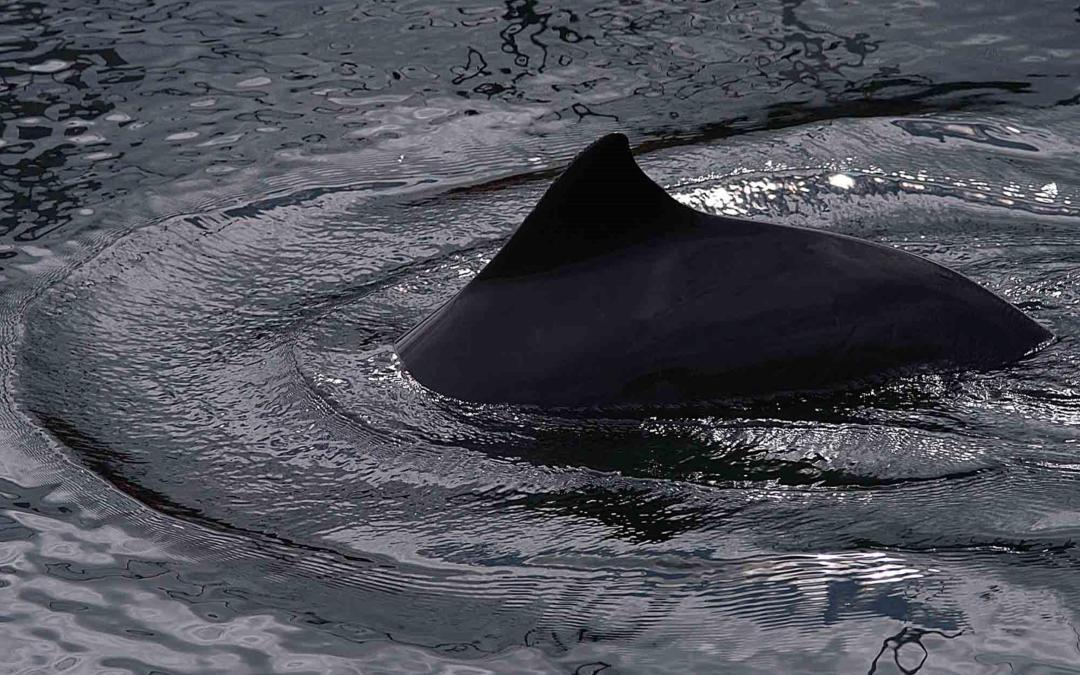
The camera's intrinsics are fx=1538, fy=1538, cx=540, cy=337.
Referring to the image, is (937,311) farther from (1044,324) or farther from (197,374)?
(197,374)

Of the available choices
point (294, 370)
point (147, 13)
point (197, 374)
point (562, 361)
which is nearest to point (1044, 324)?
point (562, 361)

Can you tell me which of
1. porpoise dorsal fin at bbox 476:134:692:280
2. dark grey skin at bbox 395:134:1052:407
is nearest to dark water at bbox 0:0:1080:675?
dark grey skin at bbox 395:134:1052:407

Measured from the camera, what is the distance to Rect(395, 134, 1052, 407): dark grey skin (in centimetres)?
608

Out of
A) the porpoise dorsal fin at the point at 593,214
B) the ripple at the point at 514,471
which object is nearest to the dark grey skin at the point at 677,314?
the porpoise dorsal fin at the point at 593,214

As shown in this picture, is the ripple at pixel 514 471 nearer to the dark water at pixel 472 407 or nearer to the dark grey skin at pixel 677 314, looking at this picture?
the dark water at pixel 472 407

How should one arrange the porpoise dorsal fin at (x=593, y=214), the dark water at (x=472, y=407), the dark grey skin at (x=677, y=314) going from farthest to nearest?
the dark grey skin at (x=677, y=314)
the porpoise dorsal fin at (x=593, y=214)
the dark water at (x=472, y=407)

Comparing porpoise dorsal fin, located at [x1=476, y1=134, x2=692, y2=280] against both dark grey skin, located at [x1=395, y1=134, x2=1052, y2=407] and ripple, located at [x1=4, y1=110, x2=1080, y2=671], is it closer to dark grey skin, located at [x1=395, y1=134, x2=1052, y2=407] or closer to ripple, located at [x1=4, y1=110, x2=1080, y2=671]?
dark grey skin, located at [x1=395, y1=134, x2=1052, y2=407]

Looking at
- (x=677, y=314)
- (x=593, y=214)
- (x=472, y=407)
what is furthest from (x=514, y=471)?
(x=593, y=214)

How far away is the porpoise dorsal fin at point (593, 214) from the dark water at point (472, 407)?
0.66 meters

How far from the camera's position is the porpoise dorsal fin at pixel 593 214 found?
Result: 5.88 metres

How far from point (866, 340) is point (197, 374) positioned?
2.83 metres

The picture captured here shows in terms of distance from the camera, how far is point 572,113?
33.2 ft

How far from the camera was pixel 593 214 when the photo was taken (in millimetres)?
6000

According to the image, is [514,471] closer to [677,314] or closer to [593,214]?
[677,314]
